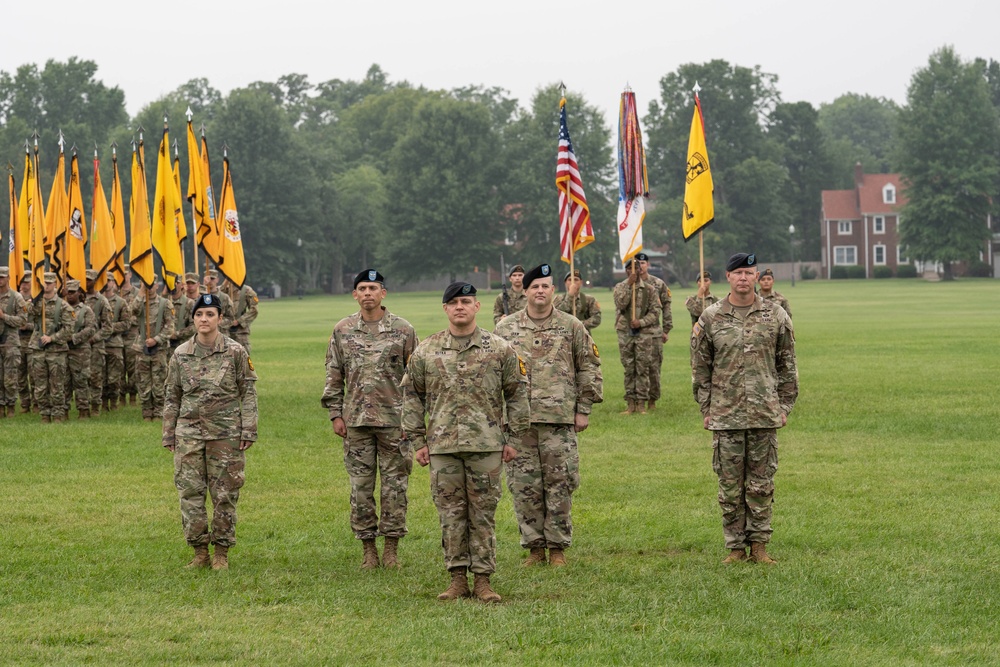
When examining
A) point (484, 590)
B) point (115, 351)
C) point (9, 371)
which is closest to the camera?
point (484, 590)

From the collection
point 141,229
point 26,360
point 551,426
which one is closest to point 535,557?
point 551,426

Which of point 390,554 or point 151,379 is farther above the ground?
point 151,379

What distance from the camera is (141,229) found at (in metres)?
22.3

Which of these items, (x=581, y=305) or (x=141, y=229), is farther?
(x=141, y=229)

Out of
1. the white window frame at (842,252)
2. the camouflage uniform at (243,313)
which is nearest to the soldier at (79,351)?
the camouflage uniform at (243,313)

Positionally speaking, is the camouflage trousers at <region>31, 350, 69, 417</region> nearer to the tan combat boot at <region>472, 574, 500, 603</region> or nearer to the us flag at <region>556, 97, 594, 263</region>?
the us flag at <region>556, 97, 594, 263</region>

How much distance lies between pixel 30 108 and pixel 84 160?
36.1 ft

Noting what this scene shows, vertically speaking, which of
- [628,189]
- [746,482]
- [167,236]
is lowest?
[746,482]

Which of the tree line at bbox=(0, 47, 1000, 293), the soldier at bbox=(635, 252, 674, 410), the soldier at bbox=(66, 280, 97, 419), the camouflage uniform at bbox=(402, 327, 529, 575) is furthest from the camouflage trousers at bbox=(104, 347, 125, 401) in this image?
the tree line at bbox=(0, 47, 1000, 293)

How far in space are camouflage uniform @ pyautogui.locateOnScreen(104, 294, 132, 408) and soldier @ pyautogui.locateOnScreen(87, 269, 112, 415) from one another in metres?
0.09

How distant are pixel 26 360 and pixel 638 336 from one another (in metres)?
9.92

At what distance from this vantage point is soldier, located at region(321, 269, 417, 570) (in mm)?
10469

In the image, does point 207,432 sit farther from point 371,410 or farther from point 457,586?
point 457,586

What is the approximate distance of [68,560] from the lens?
35.6ft
